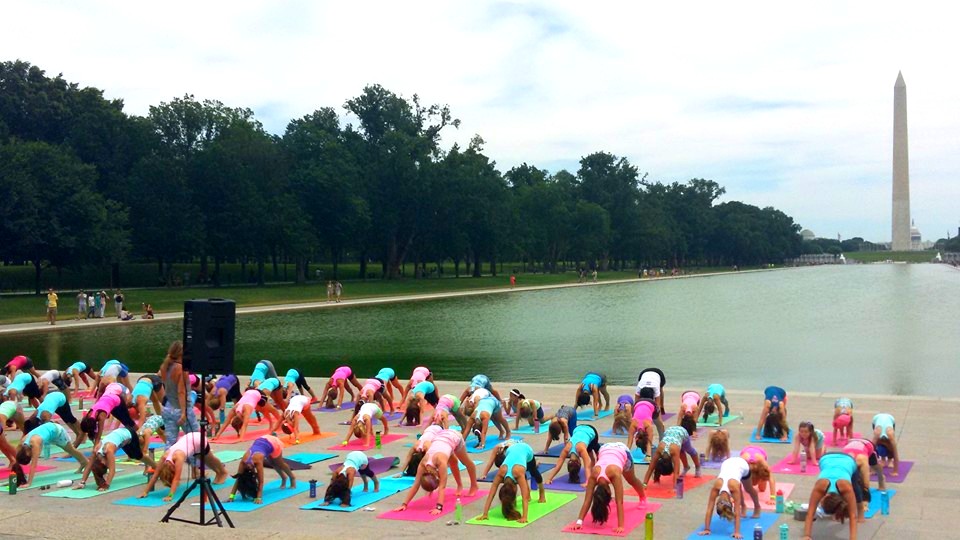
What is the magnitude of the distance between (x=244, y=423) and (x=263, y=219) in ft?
236

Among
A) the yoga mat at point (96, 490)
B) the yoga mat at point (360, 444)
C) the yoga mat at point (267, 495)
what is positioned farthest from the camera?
the yoga mat at point (360, 444)

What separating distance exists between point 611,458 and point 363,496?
399cm

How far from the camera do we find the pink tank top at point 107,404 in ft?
53.9

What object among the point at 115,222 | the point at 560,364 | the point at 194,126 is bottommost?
the point at 560,364

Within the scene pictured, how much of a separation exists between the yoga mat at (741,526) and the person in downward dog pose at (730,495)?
0.27 feet

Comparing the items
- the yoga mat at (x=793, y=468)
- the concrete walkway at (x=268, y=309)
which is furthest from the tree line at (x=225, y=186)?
the yoga mat at (x=793, y=468)

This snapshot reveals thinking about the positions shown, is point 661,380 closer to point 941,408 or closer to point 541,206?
point 941,408

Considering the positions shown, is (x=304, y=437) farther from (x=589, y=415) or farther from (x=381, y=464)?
(x=589, y=415)

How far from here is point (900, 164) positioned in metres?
170

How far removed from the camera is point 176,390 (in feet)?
49.2

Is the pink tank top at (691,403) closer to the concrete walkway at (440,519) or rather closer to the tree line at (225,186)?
the concrete walkway at (440,519)

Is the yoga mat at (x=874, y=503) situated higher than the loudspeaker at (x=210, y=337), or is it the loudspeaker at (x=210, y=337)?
the loudspeaker at (x=210, y=337)

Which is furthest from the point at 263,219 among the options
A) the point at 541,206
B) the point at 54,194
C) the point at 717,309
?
the point at 541,206

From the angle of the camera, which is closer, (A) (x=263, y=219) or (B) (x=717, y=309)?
(B) (x=717, y=309)
